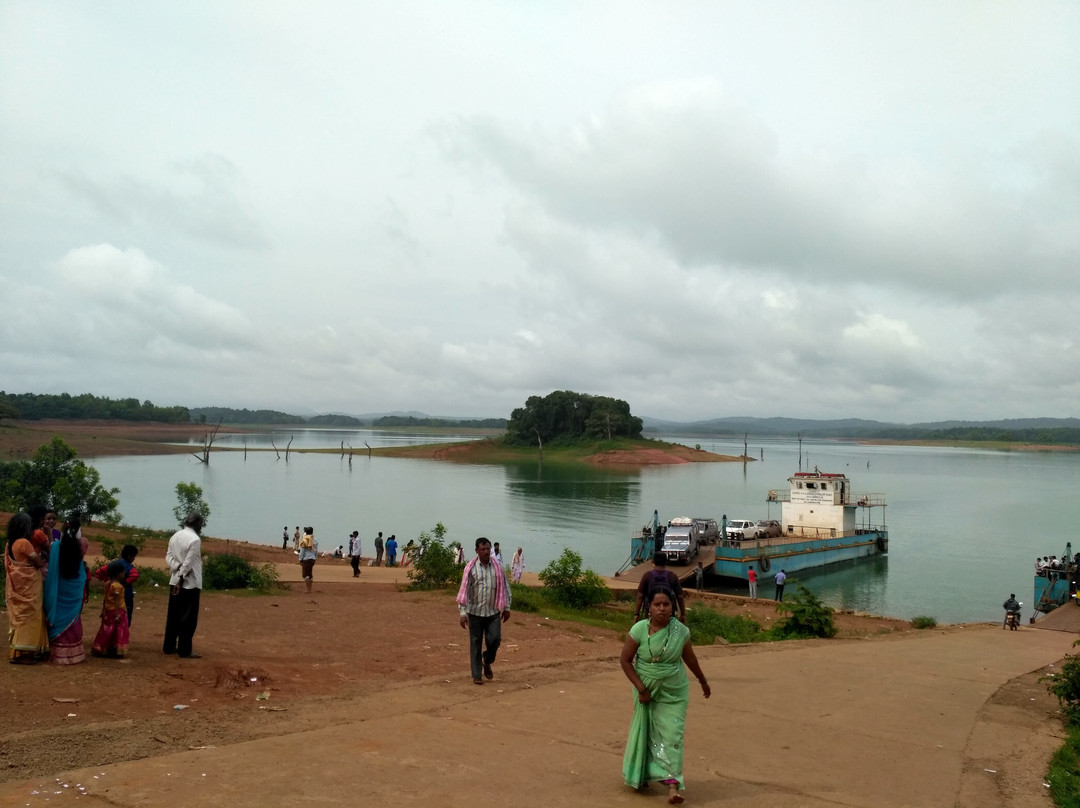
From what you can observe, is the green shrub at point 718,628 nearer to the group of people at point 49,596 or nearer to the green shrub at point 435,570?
the green shrub at point 435,570

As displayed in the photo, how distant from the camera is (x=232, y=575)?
16.9 meters

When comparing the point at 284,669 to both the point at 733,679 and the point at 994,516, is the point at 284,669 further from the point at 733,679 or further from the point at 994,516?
the point at 994,516

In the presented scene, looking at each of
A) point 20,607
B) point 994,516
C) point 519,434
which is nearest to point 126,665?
point 20,607

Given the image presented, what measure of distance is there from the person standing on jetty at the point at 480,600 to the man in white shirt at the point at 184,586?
3007 millimetres

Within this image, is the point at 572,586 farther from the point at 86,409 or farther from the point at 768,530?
the point at 86,409

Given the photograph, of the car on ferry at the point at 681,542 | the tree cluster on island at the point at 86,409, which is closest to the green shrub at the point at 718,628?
the car on ferry at the point at 681,542

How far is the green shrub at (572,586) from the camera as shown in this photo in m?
19.1

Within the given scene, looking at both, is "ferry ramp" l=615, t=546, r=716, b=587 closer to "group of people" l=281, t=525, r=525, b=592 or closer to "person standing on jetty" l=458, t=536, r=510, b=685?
"group of people" l=281, t=525, r=525, b=592

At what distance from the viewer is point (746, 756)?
21.2ft

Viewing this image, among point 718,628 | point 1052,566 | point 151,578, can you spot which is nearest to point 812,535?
point 1052,566

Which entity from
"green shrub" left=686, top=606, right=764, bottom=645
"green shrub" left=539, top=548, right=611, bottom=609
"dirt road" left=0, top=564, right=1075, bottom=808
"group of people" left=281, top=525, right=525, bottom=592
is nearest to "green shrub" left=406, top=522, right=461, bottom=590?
"group of people" left=281, top=525, right=525, bottom=592

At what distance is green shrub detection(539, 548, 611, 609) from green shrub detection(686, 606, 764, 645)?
89.7 inches

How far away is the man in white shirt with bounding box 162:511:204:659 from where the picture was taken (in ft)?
28.8

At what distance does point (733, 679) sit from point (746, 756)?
3501 millimetres
